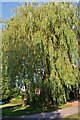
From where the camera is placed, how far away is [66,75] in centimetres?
845

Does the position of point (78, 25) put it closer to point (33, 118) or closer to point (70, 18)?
point (70, 18)

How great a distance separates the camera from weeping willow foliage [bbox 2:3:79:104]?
8.28 m

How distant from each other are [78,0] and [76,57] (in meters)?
2.31

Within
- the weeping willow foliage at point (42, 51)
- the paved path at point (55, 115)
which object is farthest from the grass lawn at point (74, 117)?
the weeping willow foliage at point (42, 51)

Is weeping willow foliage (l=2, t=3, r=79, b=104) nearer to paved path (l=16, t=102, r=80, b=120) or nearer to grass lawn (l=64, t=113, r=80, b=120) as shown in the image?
paved path (l=16, t=102, r=80, b=120)

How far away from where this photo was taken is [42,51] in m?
8.30

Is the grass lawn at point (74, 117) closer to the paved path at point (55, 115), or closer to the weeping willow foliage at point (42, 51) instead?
the paved path at point (55, 115)

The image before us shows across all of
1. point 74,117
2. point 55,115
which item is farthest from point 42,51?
point 74,117

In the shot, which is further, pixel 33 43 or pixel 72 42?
pixel 72 42

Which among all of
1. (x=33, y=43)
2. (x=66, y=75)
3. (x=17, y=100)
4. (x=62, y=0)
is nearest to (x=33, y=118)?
(x=66, y=75)

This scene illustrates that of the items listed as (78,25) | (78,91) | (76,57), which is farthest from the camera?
(78,91)

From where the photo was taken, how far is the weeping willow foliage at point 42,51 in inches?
326

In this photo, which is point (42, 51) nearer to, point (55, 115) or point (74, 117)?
point (55, 115)

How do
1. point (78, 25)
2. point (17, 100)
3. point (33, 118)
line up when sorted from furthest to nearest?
point (17, 100), point (78, 25), point (33, 118)
